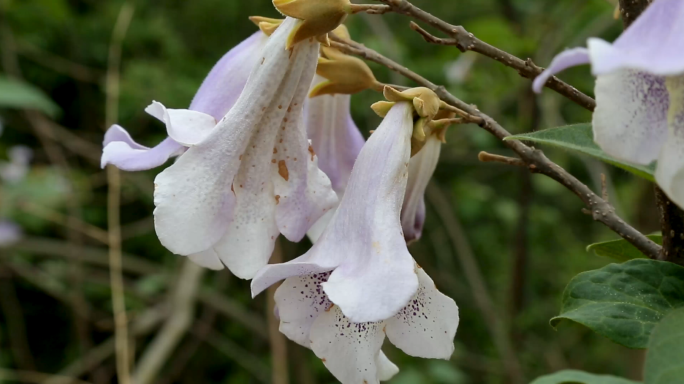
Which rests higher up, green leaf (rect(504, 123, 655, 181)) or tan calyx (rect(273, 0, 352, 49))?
tan calyx (rect(273, 0, 352, 49))

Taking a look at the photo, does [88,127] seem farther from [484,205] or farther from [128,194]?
[484,205]

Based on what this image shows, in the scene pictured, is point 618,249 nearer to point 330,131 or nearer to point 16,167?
point 330,131

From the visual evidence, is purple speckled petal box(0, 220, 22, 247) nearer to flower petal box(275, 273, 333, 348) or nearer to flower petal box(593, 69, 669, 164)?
flower petal box(275, 273, 333, 348)

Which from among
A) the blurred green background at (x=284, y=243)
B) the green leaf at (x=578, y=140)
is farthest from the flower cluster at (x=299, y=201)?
the blurred green background at (x=284, y=243)

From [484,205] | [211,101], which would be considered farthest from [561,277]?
[211,101]

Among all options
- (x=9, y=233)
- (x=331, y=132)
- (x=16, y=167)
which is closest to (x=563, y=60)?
(x=331, y=132)

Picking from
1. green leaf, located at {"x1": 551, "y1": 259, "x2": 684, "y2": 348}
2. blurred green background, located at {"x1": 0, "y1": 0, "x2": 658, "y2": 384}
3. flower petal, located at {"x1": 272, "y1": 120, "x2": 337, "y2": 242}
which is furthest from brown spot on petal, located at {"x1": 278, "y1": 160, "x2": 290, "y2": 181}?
blurred green background, located at {"x1": 0, "y1": 0, "x2": 658, "y2": 384}
